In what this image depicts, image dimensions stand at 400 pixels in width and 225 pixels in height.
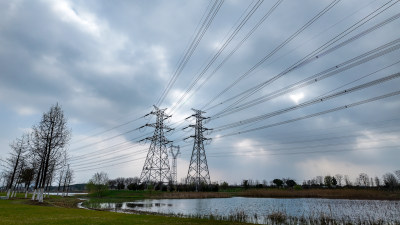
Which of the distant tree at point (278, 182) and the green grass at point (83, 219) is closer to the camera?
the green grass at point (83, 219)

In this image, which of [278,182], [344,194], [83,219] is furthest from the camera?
[278,182]

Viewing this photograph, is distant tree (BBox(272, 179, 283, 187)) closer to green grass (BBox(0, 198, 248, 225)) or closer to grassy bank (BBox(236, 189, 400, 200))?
grassy bank (BBox(236, 189, 400, 200))

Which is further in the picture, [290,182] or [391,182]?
[290,182]

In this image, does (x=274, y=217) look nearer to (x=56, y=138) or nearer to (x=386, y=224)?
(x=386, y=224)

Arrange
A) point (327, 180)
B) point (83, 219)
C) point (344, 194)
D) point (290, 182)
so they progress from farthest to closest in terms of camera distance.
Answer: point (290, 182) → point (327, 180) → point (344, 194) → point (83, 219)


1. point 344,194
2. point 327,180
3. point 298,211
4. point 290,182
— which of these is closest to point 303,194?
point 344,194

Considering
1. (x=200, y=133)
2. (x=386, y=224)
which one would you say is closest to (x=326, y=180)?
(x=200, y=133)

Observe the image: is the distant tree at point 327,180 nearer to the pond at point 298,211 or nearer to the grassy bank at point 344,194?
the grassy bank at point 344,194

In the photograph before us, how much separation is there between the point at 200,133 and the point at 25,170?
40091 mm

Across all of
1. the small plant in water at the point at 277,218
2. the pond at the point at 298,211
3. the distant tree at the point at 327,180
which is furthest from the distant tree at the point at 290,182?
the small plant in water at the point at 277,218

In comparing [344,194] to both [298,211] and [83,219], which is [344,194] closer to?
[298,211]

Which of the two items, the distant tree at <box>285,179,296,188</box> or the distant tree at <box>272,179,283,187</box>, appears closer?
the distant tree at <box>285,179,296,188</box>

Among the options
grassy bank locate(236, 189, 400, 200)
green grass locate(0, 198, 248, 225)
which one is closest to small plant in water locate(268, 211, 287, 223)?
green grass locate(0, 198, 248, 225)

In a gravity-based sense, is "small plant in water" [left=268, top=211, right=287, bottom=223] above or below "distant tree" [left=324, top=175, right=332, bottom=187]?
below
